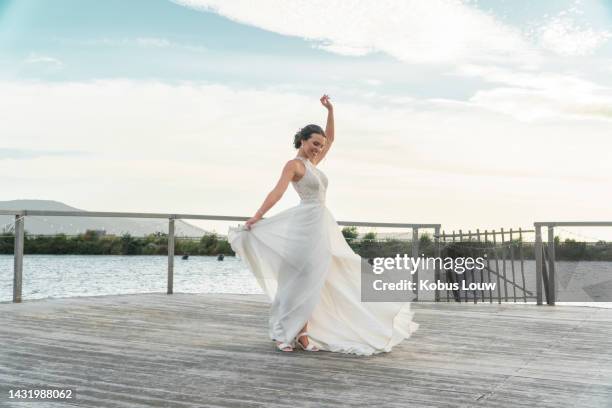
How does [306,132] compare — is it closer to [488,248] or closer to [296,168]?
[296,168]

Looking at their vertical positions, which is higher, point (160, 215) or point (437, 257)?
point (160, 215)

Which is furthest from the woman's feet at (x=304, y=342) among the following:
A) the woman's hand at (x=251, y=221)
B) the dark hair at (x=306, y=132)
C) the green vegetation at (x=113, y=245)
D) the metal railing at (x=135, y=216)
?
the metal railing at (x=135, y=216)

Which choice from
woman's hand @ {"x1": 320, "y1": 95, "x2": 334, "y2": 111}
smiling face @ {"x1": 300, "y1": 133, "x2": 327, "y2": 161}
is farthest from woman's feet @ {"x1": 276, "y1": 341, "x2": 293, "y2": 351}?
woman's hand @ {"x1": 320, "y1": 95, "x2": 334, "y2": 111}

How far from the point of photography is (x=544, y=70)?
17.1 m

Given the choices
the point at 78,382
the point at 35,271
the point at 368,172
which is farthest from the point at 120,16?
the point at 78,382

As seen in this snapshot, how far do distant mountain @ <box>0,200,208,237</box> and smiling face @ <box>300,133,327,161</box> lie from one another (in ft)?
12.9

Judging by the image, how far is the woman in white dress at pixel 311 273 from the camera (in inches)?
175

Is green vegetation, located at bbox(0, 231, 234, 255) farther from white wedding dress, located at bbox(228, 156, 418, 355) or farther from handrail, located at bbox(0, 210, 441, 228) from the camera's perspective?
white wedding dress, located at bbox(228, 156, 418, 355)

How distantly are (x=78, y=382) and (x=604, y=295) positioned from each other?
7.73m

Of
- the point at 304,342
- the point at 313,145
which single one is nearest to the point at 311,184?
the point at 313,145

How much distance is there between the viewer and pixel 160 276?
381 inches

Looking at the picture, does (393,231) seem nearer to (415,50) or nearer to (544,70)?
(415,50)

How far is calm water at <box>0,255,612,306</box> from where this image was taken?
8.36 m

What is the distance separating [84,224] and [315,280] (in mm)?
4789
